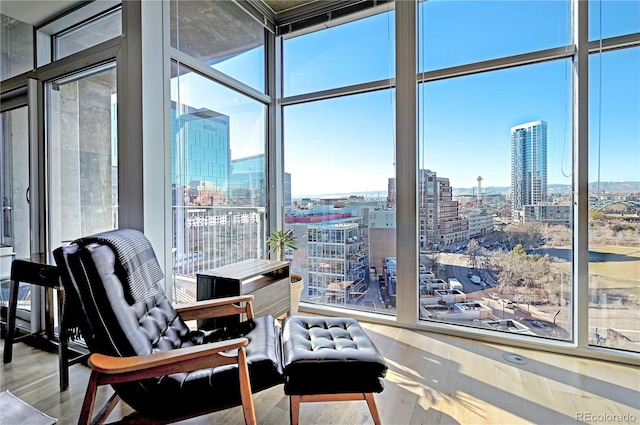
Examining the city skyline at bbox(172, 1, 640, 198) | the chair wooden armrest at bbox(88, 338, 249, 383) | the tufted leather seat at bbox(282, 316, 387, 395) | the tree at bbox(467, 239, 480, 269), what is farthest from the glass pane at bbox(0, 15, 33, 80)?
the tree at bbox(467, 239, 480, 269)

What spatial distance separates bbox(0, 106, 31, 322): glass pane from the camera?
2758 mm

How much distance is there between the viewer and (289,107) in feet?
12.0

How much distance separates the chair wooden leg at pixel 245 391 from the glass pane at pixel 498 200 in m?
2.06

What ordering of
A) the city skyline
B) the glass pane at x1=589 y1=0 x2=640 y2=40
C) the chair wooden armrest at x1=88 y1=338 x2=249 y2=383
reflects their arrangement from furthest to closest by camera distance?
the city skyline, the glass pane at x1=589 y1=0 x2=640 y2=40, the chair wooden armrest at x1=88 y1=338 x2=249 y2=383

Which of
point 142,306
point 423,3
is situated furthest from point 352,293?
A: point 423,3

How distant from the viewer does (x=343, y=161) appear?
11.0 feet

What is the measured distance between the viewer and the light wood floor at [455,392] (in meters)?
1.75

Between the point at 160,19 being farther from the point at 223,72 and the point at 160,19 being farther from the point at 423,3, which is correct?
the point at 423,3

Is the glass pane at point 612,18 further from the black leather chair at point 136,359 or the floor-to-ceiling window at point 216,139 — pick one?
the black leather chair at point 136,359

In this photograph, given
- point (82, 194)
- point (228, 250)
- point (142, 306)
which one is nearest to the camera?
point (142, 306)

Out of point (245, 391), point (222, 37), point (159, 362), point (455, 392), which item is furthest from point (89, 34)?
point (455, 392)

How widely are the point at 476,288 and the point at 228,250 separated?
7.90 feet

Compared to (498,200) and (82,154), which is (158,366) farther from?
(498,200)

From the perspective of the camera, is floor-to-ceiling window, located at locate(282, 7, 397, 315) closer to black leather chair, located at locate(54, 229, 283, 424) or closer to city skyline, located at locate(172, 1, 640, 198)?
city skyline, located at locate(172, 1, 640, 198)
